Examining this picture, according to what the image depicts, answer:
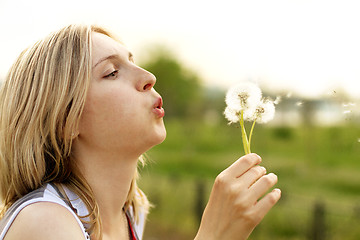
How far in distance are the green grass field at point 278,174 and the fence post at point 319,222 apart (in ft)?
0.29

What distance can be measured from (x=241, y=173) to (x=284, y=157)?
12.9 metres

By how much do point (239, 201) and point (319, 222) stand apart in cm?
556

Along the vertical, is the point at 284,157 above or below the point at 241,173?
below

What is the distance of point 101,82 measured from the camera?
1644 millimetres

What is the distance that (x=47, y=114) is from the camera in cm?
166

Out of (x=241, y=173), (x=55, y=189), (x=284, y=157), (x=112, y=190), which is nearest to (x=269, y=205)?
(x=241, y=173)

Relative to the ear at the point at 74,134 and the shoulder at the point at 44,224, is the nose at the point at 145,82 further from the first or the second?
the shoulder at the point at 44,224

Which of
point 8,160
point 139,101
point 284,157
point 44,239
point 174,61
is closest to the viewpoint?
point 44,239

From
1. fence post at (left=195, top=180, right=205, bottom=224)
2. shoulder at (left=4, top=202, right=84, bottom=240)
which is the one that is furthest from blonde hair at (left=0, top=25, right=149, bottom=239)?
fence post at (left=195, top=180, right=205, bottom=224)

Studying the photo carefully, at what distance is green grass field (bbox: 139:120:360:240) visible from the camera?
7227 millimetres

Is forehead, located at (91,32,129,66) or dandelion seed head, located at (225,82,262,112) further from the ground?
forehead, located at (91,32,129,66)

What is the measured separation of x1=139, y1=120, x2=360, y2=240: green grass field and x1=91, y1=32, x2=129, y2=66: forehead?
2.47 metres

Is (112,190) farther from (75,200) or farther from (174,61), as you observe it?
(174,61)

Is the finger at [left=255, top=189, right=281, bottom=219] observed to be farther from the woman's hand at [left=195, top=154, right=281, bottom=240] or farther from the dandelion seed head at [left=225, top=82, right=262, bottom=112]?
the dandelion seed head at [left=225, top=82, right=262, bottom=112]
